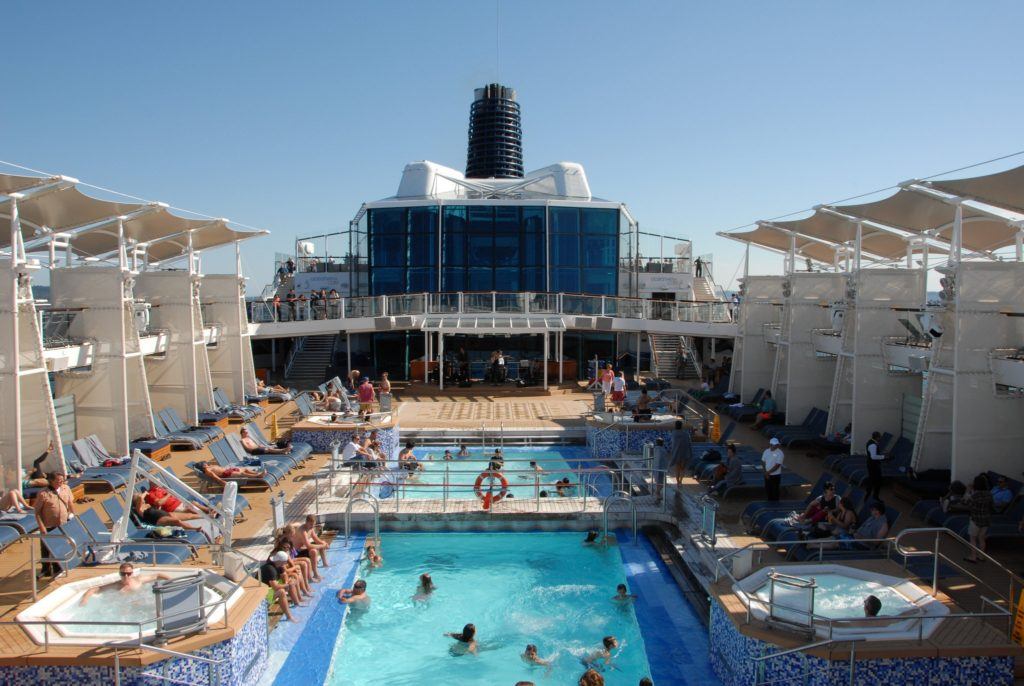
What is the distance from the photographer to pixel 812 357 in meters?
18.2

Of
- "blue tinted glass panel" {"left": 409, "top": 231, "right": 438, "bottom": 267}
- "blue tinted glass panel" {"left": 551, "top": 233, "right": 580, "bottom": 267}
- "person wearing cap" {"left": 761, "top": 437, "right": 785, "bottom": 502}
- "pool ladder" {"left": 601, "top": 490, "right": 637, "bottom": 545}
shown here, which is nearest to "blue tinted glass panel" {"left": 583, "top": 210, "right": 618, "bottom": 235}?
"blue tinted glass panel" {"left": 551, "top": 233, "right": 580, "bottom": 267}

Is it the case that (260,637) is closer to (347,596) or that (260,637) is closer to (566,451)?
(347,596)

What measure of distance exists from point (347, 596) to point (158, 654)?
10.1ft

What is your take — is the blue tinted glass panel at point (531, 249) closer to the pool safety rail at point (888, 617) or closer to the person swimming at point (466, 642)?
the pool safety rail at point (888, 617)

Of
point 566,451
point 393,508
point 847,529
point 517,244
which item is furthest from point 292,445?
point 517,244

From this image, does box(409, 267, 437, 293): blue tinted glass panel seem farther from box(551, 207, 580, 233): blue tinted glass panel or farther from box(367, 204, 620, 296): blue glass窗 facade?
box(551, 207, 580, 233): blue tinted glass panel

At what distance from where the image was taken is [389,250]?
28812 mm

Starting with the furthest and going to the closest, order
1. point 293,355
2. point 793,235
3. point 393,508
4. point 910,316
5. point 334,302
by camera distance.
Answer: point 293,355, point 334,302, point 793,235, point 910,316, point 393,508

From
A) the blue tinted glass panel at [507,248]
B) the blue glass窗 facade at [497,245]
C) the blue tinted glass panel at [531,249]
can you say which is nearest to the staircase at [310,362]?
the blue glass窗 facade at [497,245]

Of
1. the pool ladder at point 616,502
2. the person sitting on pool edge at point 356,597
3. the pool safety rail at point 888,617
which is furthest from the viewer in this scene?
the pool ladder at point 616,502

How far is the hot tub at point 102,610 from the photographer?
6.93 meters

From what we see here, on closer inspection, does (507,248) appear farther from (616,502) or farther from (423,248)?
(616,502)

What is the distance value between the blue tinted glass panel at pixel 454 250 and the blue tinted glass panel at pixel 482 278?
0.56 meters

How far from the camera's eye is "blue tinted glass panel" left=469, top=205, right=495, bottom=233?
2850 centimetres
